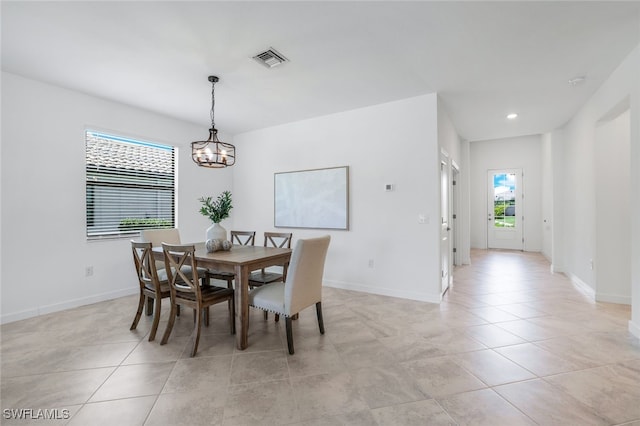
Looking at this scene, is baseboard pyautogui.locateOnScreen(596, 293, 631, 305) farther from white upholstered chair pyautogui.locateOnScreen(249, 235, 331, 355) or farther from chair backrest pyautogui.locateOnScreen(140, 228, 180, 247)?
chair backrest pyautogui.locateOnScreen(140, 228, 180, 247)

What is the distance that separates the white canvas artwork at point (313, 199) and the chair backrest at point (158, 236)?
1.77 m

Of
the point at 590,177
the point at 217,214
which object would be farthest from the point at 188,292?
the point at 590,177

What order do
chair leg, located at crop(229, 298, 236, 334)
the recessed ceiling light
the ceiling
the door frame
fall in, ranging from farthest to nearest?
the door frame → the recessed ceiling light → chair leg, located at crop(229, 298, 236, 334) → the ceiling

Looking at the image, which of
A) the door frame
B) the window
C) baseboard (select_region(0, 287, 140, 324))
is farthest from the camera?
the door frame

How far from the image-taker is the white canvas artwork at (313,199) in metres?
4.50

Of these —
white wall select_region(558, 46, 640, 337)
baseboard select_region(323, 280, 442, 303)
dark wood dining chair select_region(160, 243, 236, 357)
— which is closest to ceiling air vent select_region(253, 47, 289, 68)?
dark wood dining chair select_region(160, 243, 236, 357)

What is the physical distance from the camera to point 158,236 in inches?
147

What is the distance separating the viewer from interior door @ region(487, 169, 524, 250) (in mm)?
8086

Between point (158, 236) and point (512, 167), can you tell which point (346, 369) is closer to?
point (158, 236)

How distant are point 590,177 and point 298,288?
4.29m

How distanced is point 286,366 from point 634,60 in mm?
4123

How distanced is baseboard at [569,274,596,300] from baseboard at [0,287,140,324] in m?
6.31

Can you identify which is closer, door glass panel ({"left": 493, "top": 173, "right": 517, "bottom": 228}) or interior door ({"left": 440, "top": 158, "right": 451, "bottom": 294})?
interior door ({"left": 440, "top": 158, "right": 451, "bottom": 294})

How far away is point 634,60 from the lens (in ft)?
8.89
